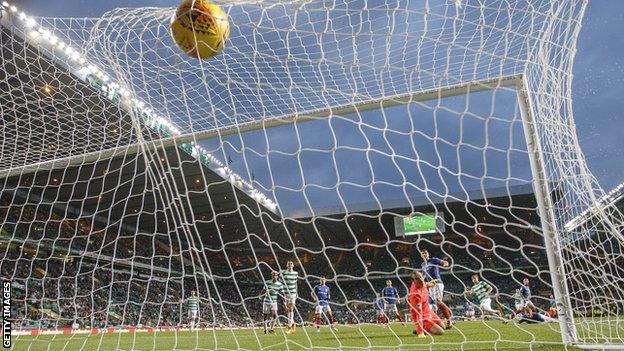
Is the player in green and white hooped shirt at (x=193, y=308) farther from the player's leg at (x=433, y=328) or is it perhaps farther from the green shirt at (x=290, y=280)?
the player's leg at (x=433, y=328)

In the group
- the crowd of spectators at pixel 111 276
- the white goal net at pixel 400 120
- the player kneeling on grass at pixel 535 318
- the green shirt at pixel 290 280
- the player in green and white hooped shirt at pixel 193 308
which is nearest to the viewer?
the white goal net at pixel 400 120

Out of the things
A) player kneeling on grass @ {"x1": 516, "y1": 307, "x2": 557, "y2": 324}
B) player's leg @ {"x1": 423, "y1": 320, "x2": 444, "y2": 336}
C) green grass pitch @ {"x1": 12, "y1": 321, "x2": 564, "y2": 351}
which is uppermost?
player kneeling on grass @ {"x1": 516, "y1": 307, "x2": 557, "y2": 324}

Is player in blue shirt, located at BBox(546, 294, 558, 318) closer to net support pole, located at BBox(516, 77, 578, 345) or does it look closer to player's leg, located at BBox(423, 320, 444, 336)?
net support pole, located at BBox(516, 77, 578, 345)

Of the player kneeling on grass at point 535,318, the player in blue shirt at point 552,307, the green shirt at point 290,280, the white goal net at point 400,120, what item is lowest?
the player kneeling on grass at point 535,318

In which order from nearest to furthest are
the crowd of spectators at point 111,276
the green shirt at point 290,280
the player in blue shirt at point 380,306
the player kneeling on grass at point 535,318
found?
1. the player in blue shirt at point 380,306
2. the player kneeling on grass at point 535,318
3. the green shirt at point 290,280
4. the crowd of spectators at point 111,276

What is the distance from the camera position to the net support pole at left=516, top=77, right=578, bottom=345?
10.5ft

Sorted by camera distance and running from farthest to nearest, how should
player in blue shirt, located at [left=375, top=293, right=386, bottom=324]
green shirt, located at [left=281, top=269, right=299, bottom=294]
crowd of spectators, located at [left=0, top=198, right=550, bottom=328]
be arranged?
crowd of spectators, located at [left=0, top=198, right=550, bottom=328] < green shirt, located at [left=281, top=269, right=299, bottom=294] < player in blue shirt, located at [left=375, top=293, right=386, bottom=324]

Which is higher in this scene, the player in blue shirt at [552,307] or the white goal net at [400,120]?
the white goal net at [400,120]

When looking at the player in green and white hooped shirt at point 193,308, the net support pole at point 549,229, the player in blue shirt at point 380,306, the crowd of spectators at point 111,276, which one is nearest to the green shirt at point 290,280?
the player in blue shirt at point 380,306

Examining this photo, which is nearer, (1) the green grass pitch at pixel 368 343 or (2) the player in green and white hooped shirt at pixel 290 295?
(1) the green grass pitch at pixel 368 343

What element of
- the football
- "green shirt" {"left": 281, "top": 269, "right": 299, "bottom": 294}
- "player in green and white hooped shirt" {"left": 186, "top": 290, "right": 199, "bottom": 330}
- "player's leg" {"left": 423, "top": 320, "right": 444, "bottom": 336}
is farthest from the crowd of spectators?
the football

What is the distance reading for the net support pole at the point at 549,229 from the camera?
3213mm

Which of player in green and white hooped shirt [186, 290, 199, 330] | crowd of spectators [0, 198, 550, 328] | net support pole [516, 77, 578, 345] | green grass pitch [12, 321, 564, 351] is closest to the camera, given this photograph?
net support pole [516, 77, 578, 345]

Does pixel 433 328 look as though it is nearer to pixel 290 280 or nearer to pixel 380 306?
pixel 380 306
